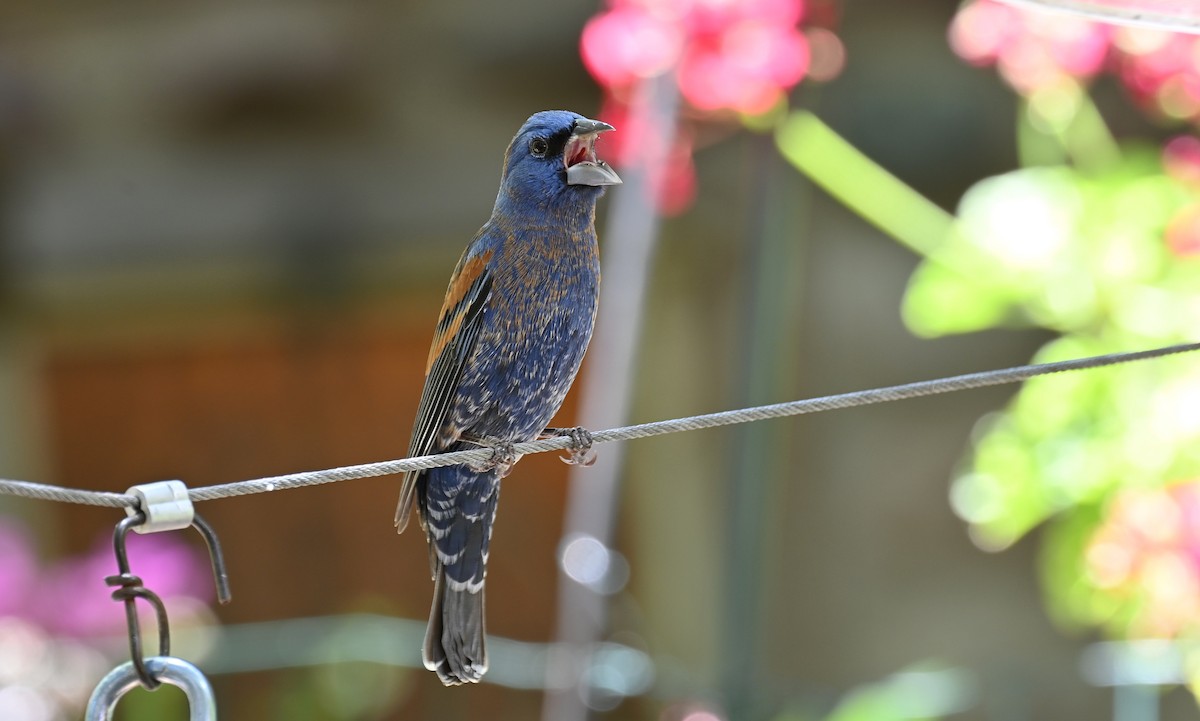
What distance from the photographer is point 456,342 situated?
241 centimetres

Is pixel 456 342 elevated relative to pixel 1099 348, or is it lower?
lower

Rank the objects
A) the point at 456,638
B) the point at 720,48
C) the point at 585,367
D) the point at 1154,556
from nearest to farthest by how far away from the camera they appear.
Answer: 1. the point at 456,638
2. the point at 1154,556
3. the point at 720,48
4. the point at 585,367

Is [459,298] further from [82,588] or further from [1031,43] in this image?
[82,588]

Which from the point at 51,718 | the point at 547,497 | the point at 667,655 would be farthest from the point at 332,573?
the point at 51,718

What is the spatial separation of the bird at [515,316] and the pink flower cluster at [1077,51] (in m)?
1.25

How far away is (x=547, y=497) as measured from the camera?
17.8 feet

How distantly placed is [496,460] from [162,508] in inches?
37.6

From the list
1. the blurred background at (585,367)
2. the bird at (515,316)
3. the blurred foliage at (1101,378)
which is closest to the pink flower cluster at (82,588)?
the blurred background at (585,367)

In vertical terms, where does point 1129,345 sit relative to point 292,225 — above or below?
below

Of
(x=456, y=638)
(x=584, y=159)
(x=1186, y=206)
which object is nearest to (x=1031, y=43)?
(x=1186, y=206)

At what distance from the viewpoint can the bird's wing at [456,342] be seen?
7.80 feet

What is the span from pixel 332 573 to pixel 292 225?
4.61 ft

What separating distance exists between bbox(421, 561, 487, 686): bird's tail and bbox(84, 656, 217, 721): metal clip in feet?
2.60

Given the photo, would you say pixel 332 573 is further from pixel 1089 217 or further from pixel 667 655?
pixel 1089 217
